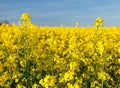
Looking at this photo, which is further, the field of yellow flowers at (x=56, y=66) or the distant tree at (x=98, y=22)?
the distant tree at (x=98, y=22)

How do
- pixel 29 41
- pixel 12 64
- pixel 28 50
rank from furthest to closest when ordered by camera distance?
pixel 29 41 → pixel 28 50 → pixel 12 64

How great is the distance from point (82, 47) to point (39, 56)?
4.41 feet

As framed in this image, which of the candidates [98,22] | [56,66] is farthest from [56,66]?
[98,22]

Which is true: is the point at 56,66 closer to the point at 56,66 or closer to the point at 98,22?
the point at 56,66

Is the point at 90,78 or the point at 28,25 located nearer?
the point at 90,78

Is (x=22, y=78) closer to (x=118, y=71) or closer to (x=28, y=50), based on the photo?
(x=28, y=50)

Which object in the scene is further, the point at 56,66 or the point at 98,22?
the point at 98,22

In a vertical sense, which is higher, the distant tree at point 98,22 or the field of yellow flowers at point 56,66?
the distant tree at point 98,22

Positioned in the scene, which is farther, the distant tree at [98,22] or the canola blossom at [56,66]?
the distant tree at [98,22]

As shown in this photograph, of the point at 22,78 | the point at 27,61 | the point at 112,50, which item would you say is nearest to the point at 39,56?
the point at 27,61

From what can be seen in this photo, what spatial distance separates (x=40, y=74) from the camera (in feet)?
20.6

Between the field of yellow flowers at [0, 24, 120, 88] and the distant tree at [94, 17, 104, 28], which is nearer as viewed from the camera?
the field of yellow flowers at [0, 24, 120, 88]

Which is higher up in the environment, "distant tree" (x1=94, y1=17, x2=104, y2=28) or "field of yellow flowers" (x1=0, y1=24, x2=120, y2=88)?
"distant tree" (x1=94, y1=17, x2=104, y2=28)

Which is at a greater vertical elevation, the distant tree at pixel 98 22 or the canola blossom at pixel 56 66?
the distant tree at pixel 98 22
